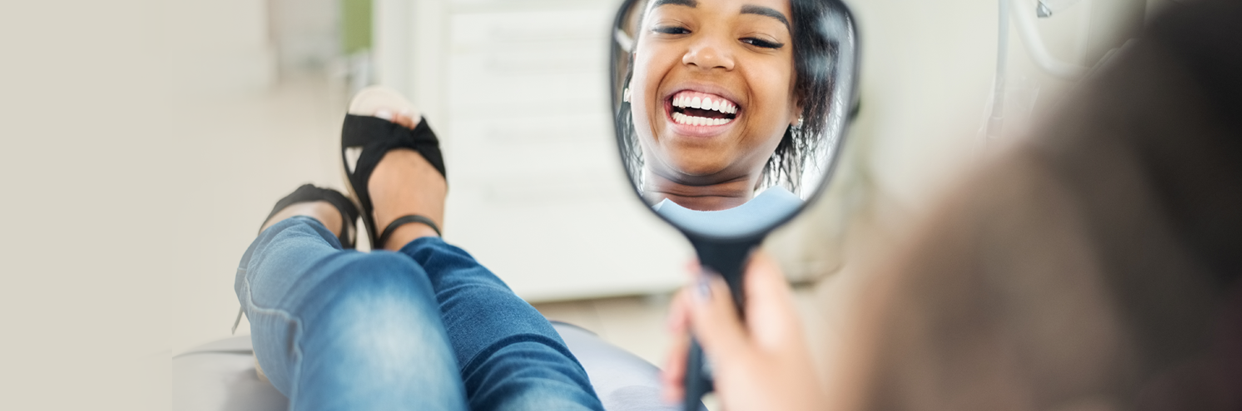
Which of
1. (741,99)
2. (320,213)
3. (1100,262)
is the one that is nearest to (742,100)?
(741,99)

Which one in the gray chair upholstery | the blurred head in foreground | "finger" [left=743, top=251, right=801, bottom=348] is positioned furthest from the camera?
the gray chair upholstery

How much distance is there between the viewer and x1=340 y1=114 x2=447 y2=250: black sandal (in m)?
0.92

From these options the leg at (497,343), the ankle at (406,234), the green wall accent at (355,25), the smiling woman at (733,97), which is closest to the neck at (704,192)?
the smiling woman at (733,97)

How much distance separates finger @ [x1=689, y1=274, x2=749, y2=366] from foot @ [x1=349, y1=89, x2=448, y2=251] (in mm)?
536

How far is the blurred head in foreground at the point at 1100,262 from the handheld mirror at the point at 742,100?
7.1 inches

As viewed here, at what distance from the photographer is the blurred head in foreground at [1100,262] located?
0.21 m

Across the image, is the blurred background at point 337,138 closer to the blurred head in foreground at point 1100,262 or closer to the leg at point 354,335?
the blurred head in foreground at point 1100,262

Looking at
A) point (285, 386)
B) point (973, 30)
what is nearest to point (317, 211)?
point (285, 386)

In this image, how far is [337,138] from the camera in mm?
994

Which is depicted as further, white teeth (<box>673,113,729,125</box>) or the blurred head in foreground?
white teeth (<box>673,113,729,125</box>)

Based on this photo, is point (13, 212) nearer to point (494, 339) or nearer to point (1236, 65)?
point (494, 339)

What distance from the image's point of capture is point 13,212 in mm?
500

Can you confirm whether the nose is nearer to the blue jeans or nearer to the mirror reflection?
the mirror reflection

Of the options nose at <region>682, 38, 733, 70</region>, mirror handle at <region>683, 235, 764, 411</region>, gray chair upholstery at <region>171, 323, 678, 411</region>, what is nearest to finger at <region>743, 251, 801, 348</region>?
mirror handle at <region>683, 235, 764, 411</region>
